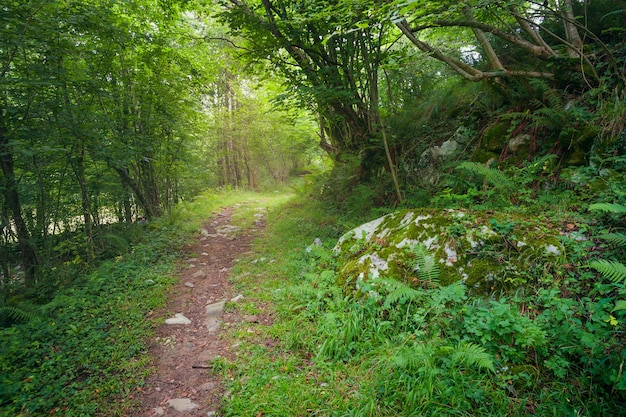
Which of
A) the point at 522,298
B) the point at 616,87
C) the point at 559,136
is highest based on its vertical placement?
the point at 616,87

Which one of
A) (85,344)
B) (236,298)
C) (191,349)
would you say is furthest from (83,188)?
(191,349)

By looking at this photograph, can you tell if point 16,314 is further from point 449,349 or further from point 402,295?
point 449,349

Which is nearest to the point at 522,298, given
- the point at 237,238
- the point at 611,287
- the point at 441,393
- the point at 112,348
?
the point at 611,287

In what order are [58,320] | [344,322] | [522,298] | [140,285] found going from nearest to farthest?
1. [522,298]
2. [344,322]
3. [58,320]
4. [140,285]

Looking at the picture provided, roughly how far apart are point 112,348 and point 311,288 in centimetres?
264

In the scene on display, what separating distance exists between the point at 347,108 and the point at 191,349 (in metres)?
6.08

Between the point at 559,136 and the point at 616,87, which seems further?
the point at 559,136

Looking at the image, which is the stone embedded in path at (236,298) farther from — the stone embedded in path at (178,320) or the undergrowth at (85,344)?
the undergrowth at (85,344)

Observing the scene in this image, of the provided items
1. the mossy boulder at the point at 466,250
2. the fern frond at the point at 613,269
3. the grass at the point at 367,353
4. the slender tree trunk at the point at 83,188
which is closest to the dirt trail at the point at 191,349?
the grass at the point at 367,353

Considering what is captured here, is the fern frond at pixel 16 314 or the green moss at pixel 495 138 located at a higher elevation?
the green moss at pixel 495 138

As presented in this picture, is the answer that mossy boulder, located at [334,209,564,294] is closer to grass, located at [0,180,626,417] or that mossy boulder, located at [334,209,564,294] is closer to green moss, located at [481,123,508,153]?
grass, located at [0,180,626,417]

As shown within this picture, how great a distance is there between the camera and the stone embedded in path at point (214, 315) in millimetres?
4434

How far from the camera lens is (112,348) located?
3.81m

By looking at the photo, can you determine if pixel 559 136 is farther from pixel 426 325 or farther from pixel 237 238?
pixel 237 238
